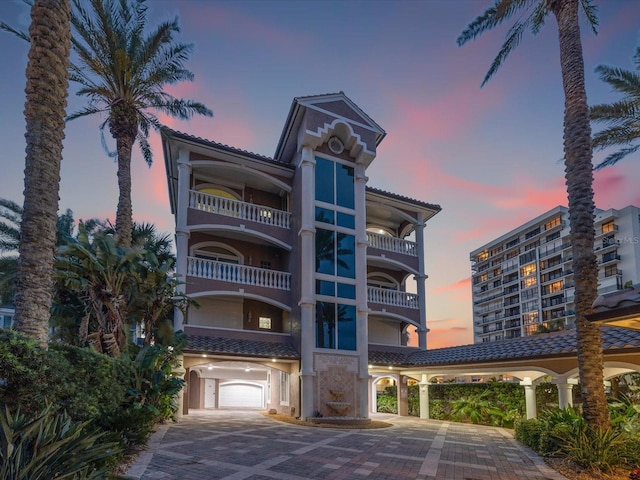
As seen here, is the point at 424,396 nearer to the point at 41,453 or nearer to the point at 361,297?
the point at 361,297

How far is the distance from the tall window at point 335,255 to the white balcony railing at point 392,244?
3076 millimetres

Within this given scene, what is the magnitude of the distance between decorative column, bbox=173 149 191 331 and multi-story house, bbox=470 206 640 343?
4731 cm

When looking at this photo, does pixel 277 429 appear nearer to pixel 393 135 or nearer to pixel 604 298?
pixel 604 298

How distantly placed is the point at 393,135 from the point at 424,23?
9340mm

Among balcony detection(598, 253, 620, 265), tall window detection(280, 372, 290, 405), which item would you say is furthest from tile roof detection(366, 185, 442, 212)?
balcony detection(598, 253, 620, 265)

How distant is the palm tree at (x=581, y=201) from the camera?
381 inches

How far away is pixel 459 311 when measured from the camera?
7825 centimetres

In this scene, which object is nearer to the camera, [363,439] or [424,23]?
[363,439]

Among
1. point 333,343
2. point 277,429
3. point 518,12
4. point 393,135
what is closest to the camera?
point 518,12

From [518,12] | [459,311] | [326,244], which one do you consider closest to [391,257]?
[326,244]

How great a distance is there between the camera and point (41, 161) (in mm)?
7574

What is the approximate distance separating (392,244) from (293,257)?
693 cm

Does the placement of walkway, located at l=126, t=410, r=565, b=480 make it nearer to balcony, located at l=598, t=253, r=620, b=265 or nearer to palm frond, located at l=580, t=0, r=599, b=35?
palm frond, located at l=580, t=0, r=599, b=35

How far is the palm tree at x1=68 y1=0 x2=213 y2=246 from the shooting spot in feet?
53.2
